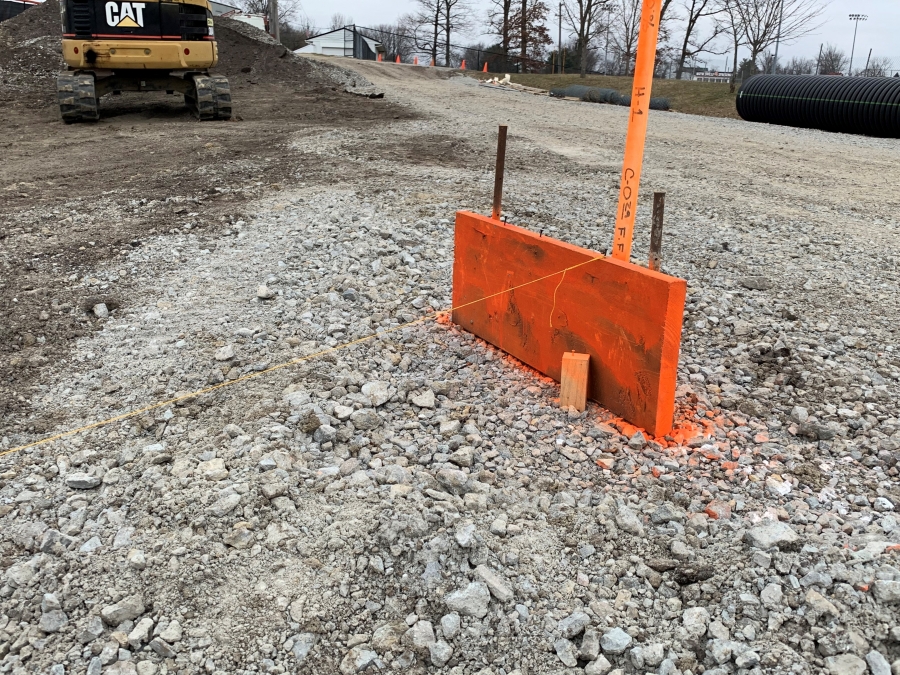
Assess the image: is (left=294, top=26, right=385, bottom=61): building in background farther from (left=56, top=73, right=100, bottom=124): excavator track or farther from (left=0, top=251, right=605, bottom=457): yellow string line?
(left=0, top=251, right=605, bottom=457): yellow string line

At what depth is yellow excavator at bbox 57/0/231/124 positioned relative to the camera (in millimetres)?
13766

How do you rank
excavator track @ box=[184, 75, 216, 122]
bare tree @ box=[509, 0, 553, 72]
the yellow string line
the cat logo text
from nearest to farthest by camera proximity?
the yellow string line < the cat logo text < excavator track @ box=[184, 75, 216, 122] < bare tree @ box=[509, 0, 553, 72]

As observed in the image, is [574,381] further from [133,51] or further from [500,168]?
[133,51]

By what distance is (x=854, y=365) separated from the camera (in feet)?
15.5

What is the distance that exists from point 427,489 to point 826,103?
62.0 ft

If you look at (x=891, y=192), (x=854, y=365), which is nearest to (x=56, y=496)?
(x=854, y=365)

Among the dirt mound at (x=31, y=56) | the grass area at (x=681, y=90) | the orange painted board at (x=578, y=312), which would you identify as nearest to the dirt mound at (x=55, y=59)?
the dirt mound at (x=31, y=56)

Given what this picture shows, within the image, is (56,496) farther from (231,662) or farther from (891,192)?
(891,192)

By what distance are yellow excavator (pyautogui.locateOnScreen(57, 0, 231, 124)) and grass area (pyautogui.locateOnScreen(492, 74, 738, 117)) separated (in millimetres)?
16617

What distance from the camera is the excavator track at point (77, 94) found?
14.1 metres

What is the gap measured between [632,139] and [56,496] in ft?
11.4

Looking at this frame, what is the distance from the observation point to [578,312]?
14.0 ft

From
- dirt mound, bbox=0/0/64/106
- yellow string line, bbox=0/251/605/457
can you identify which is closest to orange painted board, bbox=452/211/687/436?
yellow string line, bbox=0/251/605/457

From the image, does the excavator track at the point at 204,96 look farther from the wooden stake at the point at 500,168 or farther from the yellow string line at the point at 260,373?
the wooden stake at the point at 500,168
